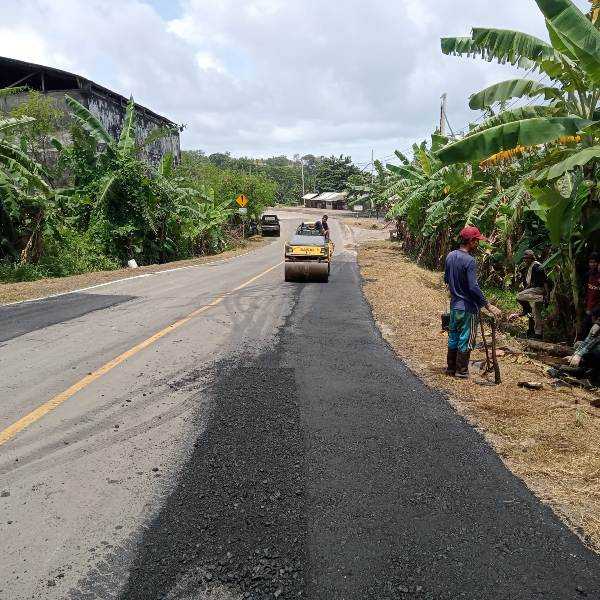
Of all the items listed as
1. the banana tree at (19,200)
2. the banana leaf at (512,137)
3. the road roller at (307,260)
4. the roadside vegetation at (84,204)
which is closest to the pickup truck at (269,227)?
the roadside vegetation at (84,204)

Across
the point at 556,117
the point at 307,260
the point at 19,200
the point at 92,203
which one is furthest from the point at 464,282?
the point at 92,203

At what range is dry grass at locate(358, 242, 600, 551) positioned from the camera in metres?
4.03

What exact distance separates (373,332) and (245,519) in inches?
252

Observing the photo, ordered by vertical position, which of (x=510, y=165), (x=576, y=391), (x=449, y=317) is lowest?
(x=576, y=391)

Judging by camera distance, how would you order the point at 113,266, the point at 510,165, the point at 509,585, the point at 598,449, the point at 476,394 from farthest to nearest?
the point at 113,266, the point at 510,165, the point at 476,394, the point at 598,449, the point at 509,585

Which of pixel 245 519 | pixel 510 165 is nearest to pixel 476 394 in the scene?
pixel 245 519

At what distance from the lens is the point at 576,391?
21.9 feet

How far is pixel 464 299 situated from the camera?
681 cm

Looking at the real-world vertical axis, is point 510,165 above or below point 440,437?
above

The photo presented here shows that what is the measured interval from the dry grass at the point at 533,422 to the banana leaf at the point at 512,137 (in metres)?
3.14

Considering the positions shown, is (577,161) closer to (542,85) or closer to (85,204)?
(542,85)

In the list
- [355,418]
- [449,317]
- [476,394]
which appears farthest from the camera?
[449,317]

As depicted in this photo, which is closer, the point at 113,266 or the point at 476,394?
the point at 476,394

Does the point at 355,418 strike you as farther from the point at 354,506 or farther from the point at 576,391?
the point at 576,391
